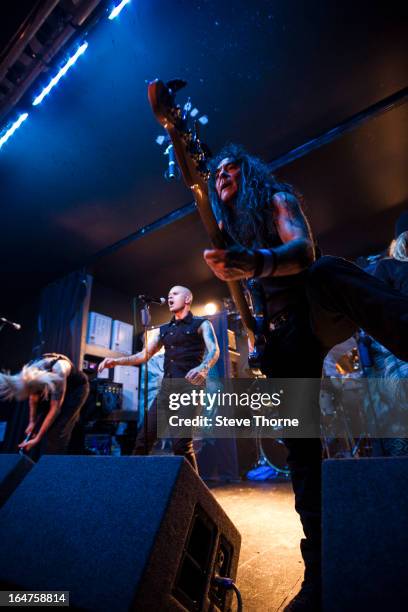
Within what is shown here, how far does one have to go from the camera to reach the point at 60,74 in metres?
3.30

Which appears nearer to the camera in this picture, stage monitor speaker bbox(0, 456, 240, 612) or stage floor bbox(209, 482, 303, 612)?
stage monitor speaker bbox(0, 456, 240, 612)

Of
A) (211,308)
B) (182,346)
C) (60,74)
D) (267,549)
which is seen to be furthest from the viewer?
(211,308)

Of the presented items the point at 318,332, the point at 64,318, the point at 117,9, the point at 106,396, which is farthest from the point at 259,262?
the point at 64,318

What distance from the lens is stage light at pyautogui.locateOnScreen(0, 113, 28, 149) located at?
12.1 feet

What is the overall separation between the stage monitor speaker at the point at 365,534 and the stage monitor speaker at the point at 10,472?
1362 mm

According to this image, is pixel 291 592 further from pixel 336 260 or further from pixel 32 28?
pixel 32 28

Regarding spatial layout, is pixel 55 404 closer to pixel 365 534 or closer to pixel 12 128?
pixel 12 128

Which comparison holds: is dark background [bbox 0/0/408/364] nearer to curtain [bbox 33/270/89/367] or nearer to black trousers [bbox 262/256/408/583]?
curtain [bbox 33/270/89/367]

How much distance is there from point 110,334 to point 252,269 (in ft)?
22.4

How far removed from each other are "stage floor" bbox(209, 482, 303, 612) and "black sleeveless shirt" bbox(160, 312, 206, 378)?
4.69 ft

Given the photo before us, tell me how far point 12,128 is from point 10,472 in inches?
156

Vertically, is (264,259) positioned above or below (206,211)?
below

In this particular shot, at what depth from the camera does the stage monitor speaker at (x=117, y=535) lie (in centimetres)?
85

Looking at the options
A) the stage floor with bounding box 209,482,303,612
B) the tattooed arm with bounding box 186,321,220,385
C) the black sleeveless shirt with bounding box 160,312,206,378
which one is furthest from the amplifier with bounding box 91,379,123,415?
the tattooed arm with bounding box 186,321,220,385
